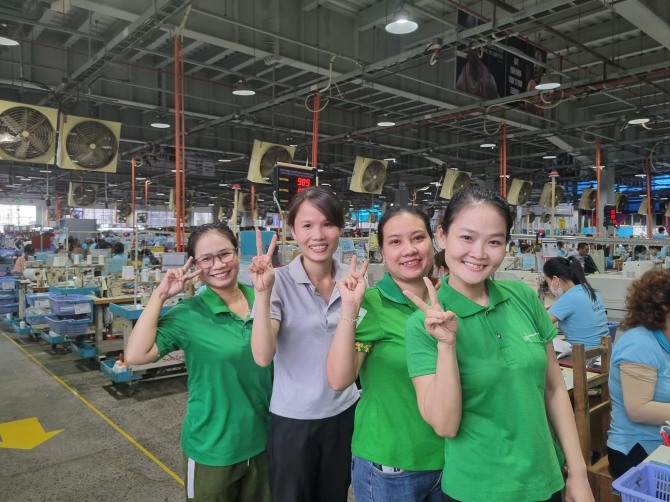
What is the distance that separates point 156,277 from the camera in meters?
7.00

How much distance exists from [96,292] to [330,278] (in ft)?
21.7

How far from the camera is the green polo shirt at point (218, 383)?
1816 mm

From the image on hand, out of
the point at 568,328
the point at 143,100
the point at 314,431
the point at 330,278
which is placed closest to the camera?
the point at 314,431

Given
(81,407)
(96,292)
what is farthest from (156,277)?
(81,407)

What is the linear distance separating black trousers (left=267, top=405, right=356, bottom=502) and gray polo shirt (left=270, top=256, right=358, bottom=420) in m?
0.04

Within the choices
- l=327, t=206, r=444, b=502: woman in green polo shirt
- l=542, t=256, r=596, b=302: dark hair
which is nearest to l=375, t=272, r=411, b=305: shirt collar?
l=327, t=206, r=444, b=502: woman in green polo shirt

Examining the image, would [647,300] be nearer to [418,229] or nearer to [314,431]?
[418,229]

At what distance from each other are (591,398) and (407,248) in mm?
2711

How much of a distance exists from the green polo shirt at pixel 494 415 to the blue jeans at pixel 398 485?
0.49 ft

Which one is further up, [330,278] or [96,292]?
[330,278]

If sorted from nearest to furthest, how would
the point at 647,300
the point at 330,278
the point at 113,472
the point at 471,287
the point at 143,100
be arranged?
the point at 471,287
the point at 330,278
the point at 647,300
the point at 113,472
the point at 143,100

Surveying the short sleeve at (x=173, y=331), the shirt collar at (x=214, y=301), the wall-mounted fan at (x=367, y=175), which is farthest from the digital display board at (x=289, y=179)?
the wall-mounted fan at (x=367, y=175)

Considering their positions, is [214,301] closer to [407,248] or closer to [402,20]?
[407,248]

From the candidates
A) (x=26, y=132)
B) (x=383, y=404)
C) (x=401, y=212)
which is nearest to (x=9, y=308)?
(x=26, y=132)
